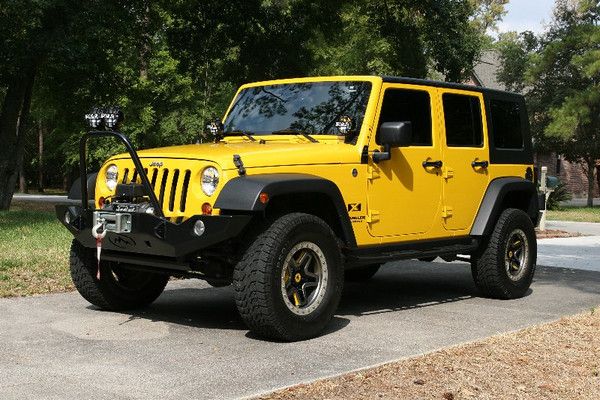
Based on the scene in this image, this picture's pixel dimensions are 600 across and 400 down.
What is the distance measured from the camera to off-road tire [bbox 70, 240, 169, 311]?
24.1 ft

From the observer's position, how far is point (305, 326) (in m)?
6.34

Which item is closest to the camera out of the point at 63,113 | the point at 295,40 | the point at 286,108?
the point at 286,108

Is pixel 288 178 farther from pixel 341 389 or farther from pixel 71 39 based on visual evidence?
pixel 71 39

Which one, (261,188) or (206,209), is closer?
(261,188)

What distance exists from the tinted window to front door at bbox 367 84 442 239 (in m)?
1.10

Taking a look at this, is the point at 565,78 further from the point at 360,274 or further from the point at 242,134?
the point at 242,134

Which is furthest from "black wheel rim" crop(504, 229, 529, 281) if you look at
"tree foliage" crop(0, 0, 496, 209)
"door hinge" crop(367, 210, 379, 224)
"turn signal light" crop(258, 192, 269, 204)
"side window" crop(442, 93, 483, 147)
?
"tree foliage" crop(0, 0, 496, 209)

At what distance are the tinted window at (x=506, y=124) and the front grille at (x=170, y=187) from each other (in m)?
3.72

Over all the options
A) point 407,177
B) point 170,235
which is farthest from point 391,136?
point 170,235

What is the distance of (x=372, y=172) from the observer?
711cm

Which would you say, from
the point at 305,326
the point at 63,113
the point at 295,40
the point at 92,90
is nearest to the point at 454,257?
the point at 305,326

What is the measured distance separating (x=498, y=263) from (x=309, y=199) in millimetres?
2578

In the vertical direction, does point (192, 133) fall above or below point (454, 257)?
above

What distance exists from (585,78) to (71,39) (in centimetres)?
2218
